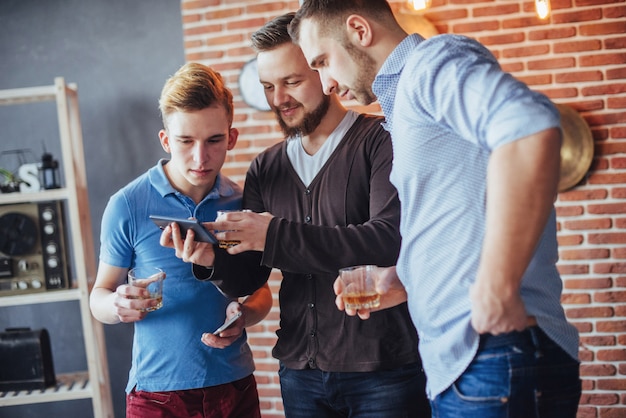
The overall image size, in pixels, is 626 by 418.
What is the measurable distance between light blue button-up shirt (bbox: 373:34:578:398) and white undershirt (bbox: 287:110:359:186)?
2.02ft

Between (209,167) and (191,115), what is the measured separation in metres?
0.16

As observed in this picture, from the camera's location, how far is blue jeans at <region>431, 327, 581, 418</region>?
1161mm

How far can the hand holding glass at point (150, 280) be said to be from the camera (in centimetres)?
181

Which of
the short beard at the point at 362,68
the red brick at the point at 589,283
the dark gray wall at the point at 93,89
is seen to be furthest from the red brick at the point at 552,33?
the short beard at the point at 362,68

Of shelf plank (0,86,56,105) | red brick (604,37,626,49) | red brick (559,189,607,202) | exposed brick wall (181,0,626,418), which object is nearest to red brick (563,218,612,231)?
exposed brick wall (181,0,626,418)

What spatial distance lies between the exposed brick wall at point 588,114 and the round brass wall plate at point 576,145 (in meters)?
0.06

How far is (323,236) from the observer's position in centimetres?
169

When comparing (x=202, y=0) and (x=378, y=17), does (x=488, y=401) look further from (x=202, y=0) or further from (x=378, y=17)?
(x=202, y=0)

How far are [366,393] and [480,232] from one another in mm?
758

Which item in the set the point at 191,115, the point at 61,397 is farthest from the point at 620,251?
the point at 61,397

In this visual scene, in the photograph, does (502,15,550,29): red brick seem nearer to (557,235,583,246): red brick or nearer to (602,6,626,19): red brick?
(602,6,626,19): red brick

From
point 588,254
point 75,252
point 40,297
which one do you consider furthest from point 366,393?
point 588,254

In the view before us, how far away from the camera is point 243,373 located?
198 centimetres

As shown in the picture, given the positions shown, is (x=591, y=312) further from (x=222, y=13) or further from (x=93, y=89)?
(x=93, y=89)
